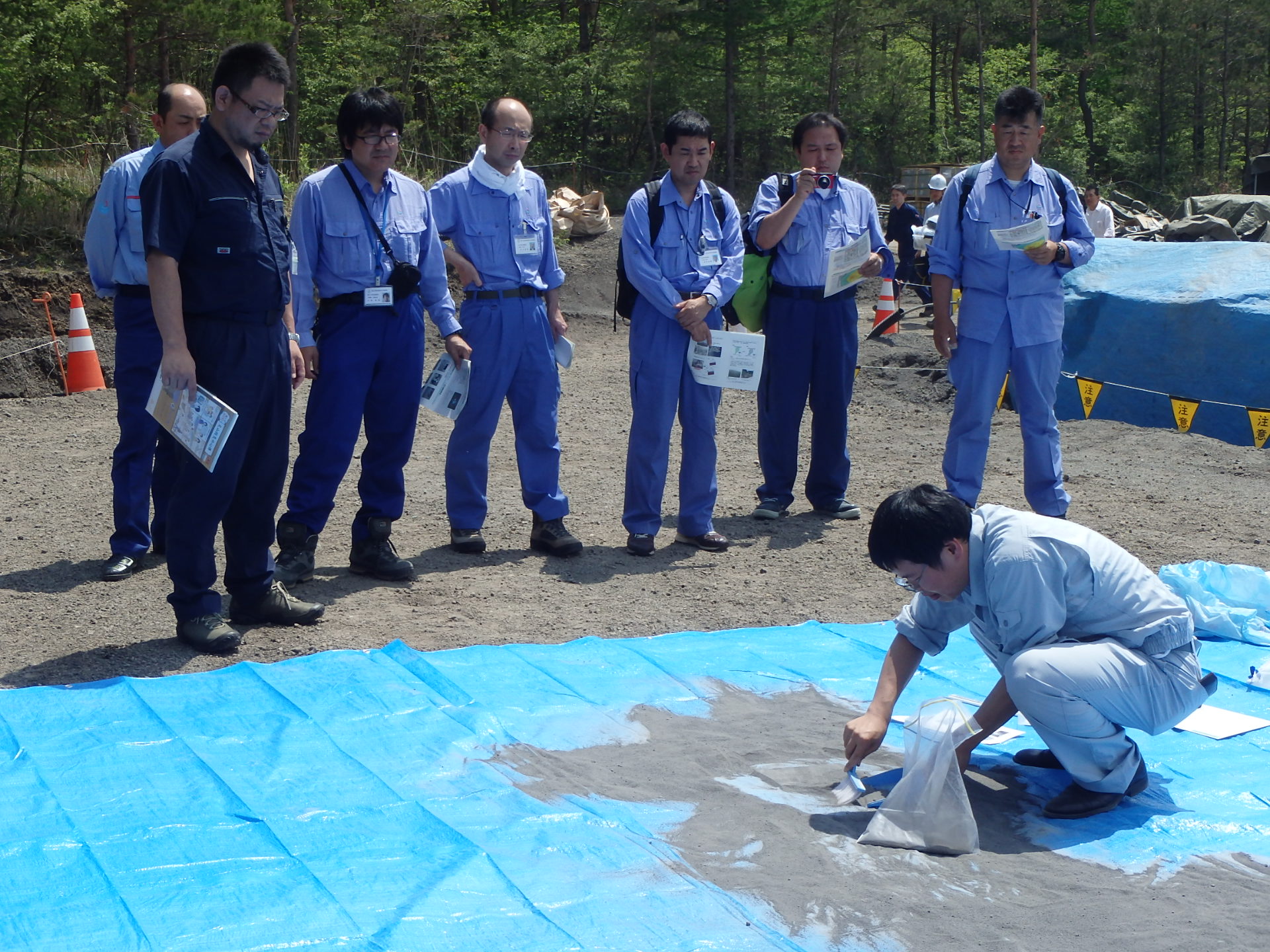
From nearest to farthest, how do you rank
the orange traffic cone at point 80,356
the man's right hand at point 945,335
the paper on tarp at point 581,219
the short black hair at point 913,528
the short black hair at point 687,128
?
the short black hair at point 913,528, the short black hair at point 687,128, the man's right hand at point 945,335, the orange traffic cone at point 80,356, the paper on tarp at point 581,219

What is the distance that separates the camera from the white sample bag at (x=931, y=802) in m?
2.70

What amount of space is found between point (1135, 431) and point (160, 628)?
645cm

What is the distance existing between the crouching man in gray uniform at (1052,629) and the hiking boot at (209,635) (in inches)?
83.4

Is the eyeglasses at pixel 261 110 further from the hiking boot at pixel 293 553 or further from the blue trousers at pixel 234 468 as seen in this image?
the hiking boot at pixel 293 553

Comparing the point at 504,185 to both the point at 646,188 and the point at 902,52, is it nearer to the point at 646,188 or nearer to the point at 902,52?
the point at 646,188

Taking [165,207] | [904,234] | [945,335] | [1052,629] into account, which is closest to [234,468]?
[165,207]

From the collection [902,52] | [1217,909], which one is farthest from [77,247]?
[902,52]

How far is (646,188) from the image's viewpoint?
5.30 metres

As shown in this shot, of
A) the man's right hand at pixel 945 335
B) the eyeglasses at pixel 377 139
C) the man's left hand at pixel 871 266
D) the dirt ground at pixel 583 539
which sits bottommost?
the dirt ground at pixel 583 539

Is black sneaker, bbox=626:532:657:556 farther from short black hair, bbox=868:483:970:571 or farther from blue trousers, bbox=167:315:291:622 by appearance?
short black hair, bbox=868:483:970:571

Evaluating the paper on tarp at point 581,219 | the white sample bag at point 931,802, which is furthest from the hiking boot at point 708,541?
the paper on tarp at point 581,219

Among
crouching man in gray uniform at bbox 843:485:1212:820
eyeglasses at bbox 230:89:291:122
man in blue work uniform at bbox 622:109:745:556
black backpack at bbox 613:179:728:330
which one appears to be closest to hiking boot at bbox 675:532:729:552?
man in blue work uniform at bbox 622:109:745:556

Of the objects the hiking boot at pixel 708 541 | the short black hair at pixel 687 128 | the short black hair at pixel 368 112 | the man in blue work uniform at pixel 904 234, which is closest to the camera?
the short black hair at pixel 368 112

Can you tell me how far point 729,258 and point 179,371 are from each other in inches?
103
